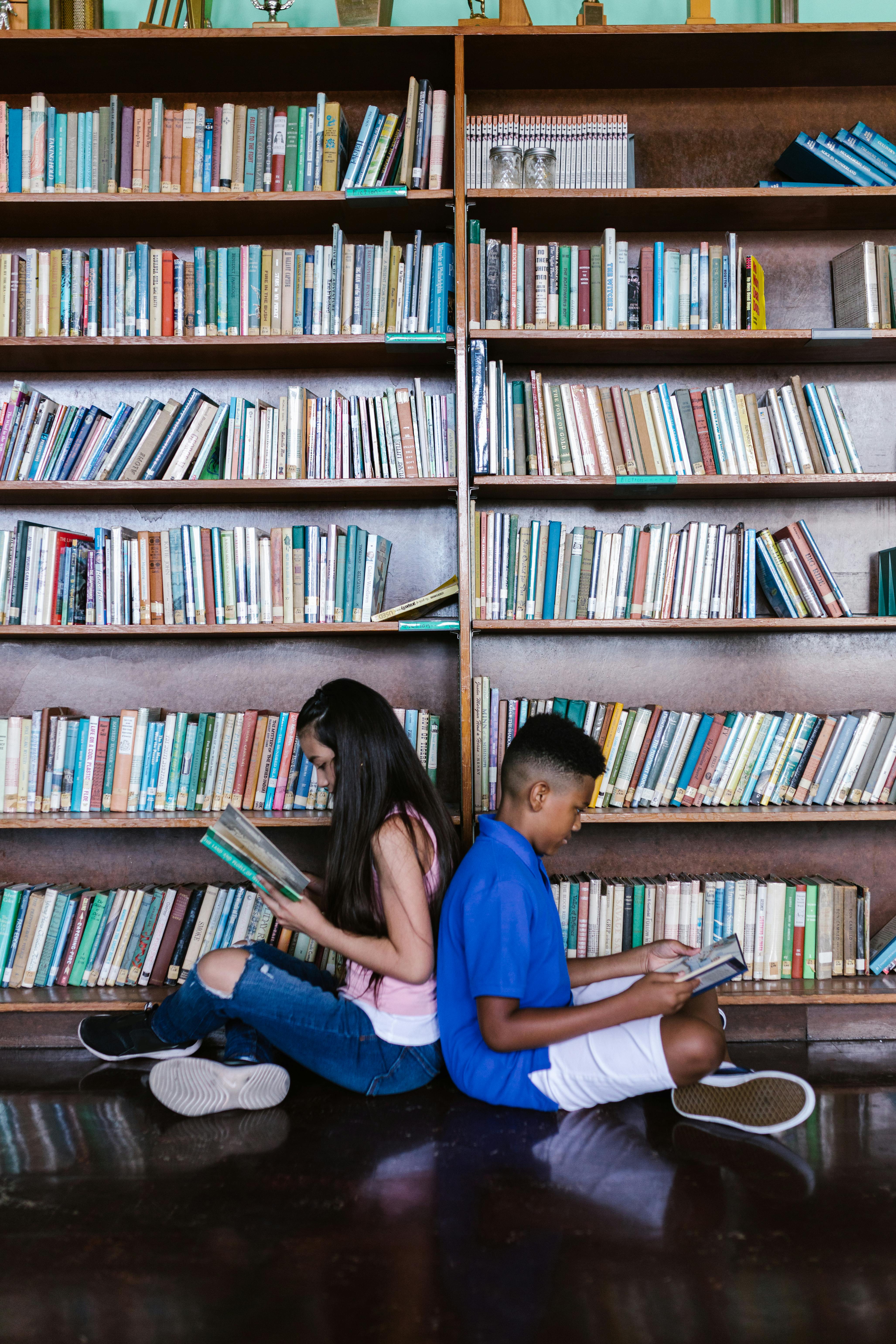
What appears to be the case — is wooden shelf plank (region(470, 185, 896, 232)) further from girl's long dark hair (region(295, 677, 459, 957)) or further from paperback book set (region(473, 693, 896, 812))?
girl's long dark hair (region(295, 677, 459, 957))

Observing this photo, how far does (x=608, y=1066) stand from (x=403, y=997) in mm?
434

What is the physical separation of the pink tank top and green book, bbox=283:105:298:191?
166 centimetres

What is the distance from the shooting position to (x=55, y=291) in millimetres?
2588

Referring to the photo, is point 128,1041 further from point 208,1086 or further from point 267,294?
point 267,294

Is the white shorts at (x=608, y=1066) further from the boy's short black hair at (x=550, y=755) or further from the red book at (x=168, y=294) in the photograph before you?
the red book at (x=168, y=294)

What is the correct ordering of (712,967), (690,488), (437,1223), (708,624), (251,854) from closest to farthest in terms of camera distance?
(437,1223) → (712,967) → (251,854) → (708,624) → (690,488)

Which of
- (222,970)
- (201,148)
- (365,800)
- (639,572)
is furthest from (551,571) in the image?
(201,148)

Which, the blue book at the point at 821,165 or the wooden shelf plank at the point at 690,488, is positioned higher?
the blue book at the point at 821,165

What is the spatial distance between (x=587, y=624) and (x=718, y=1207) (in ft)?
4.37

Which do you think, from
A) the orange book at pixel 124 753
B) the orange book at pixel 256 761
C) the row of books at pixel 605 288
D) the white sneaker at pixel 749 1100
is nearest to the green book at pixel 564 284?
the row of books at pixel 605 288

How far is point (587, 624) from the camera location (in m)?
2.52

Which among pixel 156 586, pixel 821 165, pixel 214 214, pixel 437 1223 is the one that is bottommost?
pixel 437 1223

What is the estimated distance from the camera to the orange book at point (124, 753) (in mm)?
2611

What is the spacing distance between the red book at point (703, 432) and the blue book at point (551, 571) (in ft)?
1.37
